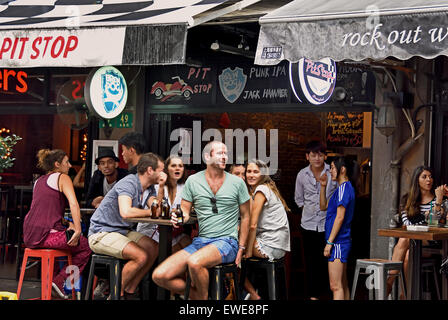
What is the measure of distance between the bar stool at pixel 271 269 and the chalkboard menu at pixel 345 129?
241 centimetres

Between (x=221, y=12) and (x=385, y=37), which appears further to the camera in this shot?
(x=221, y=12)

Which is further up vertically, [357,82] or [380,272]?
[357,82]

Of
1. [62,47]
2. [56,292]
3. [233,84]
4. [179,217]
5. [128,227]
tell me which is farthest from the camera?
[233,84]

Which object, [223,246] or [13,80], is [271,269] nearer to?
[223,246]

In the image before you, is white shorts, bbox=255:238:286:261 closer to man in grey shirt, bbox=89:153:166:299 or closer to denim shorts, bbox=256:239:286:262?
denim shorts, bbox=256:239:286:262

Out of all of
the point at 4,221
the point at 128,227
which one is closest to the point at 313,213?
the point at 128,227

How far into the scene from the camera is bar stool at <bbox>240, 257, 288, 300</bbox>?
6980mm

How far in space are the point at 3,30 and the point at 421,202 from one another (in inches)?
183

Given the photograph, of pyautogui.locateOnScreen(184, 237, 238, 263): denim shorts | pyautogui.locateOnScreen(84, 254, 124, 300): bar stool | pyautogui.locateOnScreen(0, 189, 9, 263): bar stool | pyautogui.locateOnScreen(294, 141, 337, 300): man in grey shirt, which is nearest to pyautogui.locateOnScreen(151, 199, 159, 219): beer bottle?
pyautogui.locateOnScreen(184, 237, 238, 263): denim shorts

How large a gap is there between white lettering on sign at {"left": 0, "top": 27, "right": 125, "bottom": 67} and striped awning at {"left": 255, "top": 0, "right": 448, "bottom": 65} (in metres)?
1.66

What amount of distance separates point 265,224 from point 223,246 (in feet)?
2.64

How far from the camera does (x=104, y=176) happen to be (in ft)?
28.9

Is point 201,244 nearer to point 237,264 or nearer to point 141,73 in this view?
point 237,264

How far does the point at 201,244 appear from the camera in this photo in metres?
6.64
